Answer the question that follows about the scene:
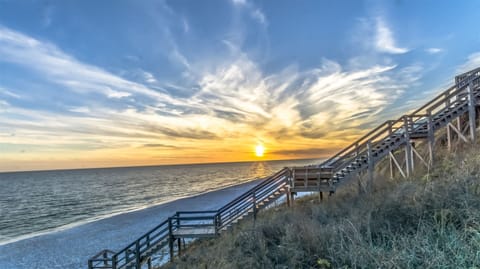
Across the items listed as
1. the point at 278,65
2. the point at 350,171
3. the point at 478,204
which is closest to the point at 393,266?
the point at 478,204

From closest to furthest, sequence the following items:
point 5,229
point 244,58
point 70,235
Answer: point 244,58 → point 70,235 → point 5,229

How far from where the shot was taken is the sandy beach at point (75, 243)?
56.6ft

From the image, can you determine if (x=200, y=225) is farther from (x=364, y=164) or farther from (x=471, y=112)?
(x=471, y=112)

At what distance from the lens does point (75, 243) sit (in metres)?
20.9

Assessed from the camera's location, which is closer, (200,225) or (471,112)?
(200,225)

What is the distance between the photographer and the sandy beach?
56.6 ft

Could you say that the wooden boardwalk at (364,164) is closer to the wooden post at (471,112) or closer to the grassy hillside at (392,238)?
the wooden post at (471,112)

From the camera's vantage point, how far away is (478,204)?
4684 millimetres

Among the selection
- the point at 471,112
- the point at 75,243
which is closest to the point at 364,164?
the point at 471,112

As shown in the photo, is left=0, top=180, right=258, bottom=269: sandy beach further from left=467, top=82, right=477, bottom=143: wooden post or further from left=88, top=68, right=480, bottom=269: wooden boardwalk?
left=467, top=82, right=477, bottom=143: wooden post

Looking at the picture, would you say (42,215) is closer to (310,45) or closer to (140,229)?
(140,229)

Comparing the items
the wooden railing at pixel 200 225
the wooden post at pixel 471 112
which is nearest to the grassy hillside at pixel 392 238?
the wooden railing at pixel 200 225

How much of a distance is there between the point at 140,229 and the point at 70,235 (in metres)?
5.91

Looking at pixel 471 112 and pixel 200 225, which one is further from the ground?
pixel 471 112
